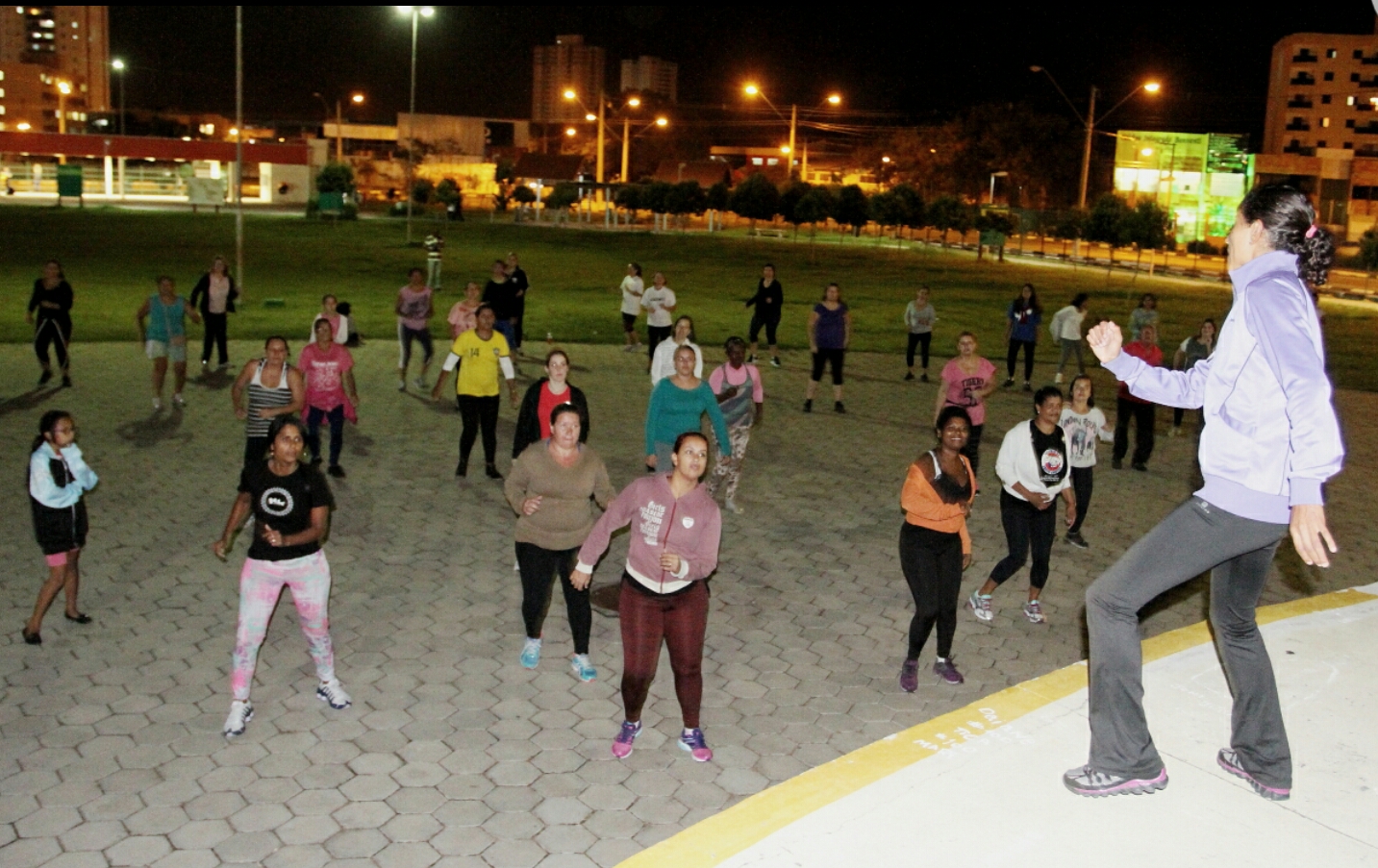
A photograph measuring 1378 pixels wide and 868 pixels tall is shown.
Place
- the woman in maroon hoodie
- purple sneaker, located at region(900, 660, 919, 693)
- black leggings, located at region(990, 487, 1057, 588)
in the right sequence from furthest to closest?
black leggings, located at region(990, 487, 1057, 588), purple sneaker, located at region(900, 660, 919, 693), the woman in maroon hoodie

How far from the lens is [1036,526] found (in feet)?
27.7

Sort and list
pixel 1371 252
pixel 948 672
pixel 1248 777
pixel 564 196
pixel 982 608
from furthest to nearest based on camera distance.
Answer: pixel 564 196, pixel 1371 252, pixel 982 608, pixel 948 672, pixel 1248 777

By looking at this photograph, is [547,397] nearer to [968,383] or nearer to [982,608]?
[982,608]

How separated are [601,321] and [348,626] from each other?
785 inches

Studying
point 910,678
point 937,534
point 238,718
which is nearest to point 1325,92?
point 937,534

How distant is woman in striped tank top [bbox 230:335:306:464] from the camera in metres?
10.1

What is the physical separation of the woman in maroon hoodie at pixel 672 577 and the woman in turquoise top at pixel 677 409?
3.49 metres

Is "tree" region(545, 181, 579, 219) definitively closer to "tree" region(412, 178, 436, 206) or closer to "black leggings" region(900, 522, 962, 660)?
"tree" region(412, 178, 436, 206)

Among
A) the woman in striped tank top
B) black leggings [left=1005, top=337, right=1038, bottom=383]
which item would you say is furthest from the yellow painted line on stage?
black leggings [left=1005, top=337, right=1038, bottom=383]

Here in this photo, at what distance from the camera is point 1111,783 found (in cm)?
464

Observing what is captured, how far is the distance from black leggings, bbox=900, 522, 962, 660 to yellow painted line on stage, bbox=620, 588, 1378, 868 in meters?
0.96

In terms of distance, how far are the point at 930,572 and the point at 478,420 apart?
6356 millimetres

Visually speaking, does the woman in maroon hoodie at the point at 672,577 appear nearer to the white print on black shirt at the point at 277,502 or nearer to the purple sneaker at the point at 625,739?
the purple sneaker at the point at 625,739

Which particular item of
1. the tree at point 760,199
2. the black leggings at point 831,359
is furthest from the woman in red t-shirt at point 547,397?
the tree at point 760,199
